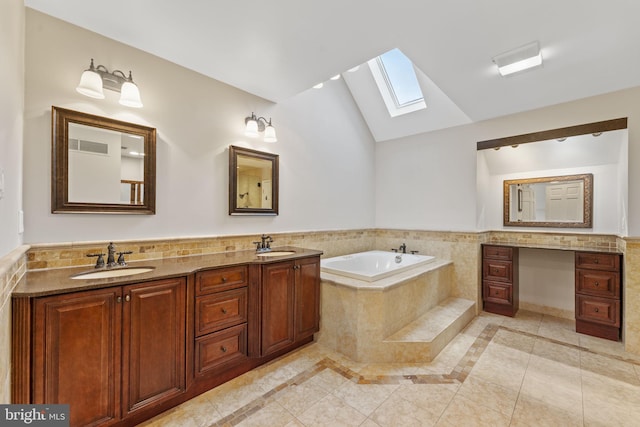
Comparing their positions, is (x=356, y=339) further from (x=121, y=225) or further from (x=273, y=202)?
(x=121, y=225)

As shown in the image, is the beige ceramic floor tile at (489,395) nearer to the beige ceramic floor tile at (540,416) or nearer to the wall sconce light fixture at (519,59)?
the beige ceramic floor tile at (540,416)

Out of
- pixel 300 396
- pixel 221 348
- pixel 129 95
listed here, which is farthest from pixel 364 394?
pixel 129 95

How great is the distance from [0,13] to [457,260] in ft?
14.0

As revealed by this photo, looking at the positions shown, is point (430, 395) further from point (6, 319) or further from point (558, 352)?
point (6, 319)

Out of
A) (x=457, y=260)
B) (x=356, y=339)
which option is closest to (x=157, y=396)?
(x=356, y=339)

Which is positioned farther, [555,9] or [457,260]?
[457,260]

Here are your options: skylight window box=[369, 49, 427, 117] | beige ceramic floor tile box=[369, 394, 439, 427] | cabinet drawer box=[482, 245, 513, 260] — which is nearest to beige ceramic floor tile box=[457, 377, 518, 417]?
beige ceramic floor tile box=[369, 394, 439, 427]

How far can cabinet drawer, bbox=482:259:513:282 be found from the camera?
3.37m

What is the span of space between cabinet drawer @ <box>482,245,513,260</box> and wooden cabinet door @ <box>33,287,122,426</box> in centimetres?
384

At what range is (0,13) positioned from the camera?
1100mm

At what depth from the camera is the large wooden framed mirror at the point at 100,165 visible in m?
1.77

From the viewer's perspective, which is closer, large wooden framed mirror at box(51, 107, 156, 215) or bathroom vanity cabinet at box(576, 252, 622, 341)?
large wooden framed mirror at box(51, 107, 156, 215)

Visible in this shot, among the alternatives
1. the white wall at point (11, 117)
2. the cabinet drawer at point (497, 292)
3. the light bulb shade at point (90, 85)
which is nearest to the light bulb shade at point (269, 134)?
the light bulb shade at point (90, 85)

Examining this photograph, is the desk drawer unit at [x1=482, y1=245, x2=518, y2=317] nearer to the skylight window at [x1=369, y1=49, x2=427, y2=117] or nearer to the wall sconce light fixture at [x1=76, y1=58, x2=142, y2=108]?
the skylight window at [x1=369, y1=49, x2=427, y2=117]
